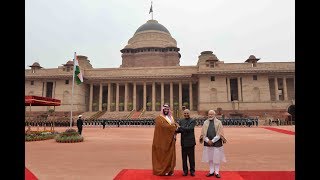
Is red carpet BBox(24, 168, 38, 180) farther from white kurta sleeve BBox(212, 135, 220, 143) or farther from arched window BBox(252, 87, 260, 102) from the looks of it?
arched window BBox(252, 87, 260, 102)

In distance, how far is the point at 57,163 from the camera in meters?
8.96

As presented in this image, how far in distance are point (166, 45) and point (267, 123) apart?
35.1 metres

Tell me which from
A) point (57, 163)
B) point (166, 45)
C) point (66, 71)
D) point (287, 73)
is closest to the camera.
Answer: point (57, 163)

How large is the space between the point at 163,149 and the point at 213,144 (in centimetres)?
138

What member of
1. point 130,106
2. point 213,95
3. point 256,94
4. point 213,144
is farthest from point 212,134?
point 130,106

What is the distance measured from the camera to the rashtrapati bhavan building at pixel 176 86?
51375mm

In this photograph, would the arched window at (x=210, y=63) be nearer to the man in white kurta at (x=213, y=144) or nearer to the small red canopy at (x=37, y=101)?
the small red canopy at (x=37, y=101)

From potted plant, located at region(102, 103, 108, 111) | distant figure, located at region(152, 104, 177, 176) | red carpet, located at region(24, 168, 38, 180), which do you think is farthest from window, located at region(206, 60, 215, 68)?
red carpet, located at region(24, 168, 38, 180)

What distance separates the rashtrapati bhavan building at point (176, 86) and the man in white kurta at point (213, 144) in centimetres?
4197

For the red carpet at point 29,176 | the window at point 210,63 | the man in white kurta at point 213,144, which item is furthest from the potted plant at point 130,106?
the man in white kurta at point 213,144
